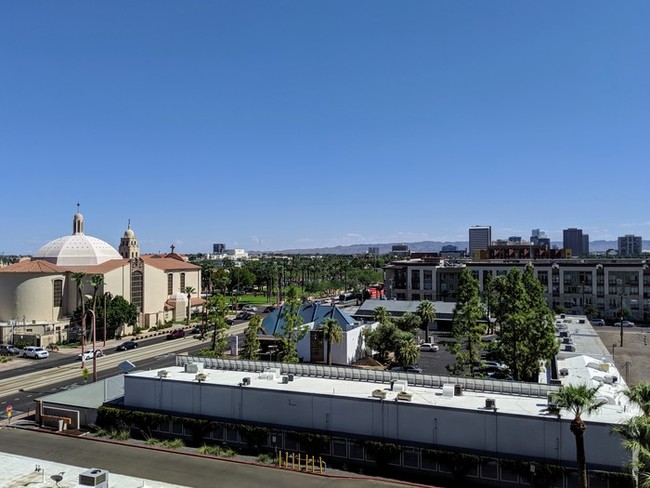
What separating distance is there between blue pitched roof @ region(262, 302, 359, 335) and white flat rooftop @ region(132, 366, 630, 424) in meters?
27.5

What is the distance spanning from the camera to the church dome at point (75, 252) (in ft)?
321

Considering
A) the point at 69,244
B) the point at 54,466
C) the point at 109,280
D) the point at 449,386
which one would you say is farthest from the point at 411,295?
the point at 54,466

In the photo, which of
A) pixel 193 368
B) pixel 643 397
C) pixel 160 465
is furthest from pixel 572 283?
pixel 160 465

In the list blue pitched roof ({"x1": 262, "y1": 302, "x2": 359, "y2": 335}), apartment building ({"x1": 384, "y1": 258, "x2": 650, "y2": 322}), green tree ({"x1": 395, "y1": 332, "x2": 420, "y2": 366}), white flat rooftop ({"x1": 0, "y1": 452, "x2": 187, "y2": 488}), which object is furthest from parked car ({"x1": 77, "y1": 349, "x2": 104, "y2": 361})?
apartment building ({"x1": 384, "y1": 258, "x2": 650, "y2": 322})

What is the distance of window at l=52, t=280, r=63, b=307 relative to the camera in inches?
3322

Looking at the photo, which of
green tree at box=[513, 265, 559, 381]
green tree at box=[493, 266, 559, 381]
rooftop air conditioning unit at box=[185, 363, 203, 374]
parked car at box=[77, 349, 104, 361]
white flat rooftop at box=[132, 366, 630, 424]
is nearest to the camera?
white flat rooftop at box=[132, 366, 630, 424]

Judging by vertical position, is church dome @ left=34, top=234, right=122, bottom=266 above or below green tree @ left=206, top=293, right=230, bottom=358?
above

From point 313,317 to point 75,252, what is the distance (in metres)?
58.9

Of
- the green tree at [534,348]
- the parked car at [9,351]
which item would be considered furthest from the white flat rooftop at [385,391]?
the parked car at [9,351]

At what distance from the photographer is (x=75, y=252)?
325 ft

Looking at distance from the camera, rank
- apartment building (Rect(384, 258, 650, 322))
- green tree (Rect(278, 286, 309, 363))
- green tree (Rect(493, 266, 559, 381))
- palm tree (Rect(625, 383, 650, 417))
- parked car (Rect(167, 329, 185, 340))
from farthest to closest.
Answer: apartment building (Rect(384, 258, 650, 322)), parked car (Rect(167, 329, 185, 340)), green tree (Rect(278, 286, 309, 363)), green tree (Rect(493, 266, 559, 381)), palm tree (Rect(625, 383, 650, 417))

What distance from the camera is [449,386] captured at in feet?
101

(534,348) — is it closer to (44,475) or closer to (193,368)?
(193,368)

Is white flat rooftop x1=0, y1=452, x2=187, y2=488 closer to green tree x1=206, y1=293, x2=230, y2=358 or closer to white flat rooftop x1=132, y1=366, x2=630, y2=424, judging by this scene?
white flat rooftop x1=132, y1=366, x2=630, y2=424
